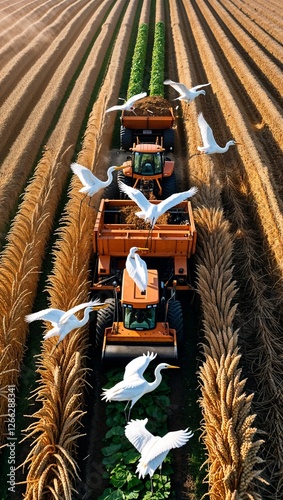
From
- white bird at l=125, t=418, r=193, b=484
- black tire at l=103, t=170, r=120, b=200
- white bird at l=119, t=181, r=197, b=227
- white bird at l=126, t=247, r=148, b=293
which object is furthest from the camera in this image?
black tire at l=103, t=170, r=120, b=200

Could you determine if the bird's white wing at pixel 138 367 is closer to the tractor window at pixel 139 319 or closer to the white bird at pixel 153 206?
the tractor window at pixel 139 319

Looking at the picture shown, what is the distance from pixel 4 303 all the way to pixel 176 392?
3.67 metres

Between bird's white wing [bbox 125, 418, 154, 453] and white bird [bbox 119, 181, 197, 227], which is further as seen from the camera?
white bird [bbox 119, 181, 197, 227]

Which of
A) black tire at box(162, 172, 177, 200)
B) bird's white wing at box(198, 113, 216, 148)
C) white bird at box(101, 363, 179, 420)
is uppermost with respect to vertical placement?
bird's white wing at box(198, 113, 216, 148)

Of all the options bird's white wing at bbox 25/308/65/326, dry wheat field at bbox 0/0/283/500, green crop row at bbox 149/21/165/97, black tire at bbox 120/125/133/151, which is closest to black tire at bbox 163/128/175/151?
dry wheat field at bbox 0/0/283/500

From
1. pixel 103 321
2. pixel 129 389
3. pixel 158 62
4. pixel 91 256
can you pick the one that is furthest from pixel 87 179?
pixel 158 62

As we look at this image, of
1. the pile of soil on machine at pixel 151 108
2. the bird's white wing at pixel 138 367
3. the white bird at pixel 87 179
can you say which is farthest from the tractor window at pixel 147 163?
the bird's white wing at pixel 138 367

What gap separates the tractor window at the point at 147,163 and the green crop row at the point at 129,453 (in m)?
5.58

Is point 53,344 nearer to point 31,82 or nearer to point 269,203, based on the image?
point 269,203

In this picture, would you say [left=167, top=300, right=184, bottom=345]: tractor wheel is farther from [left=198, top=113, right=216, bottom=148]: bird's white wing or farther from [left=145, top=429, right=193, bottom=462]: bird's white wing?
[left=198, top=113, right=216, bottom=148]: bird's white wing

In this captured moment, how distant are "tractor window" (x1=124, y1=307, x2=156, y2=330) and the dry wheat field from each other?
37.9 inches

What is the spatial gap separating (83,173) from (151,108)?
6111 mm

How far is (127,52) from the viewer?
2469cm

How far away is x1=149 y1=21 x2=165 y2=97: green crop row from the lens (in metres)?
18.9
